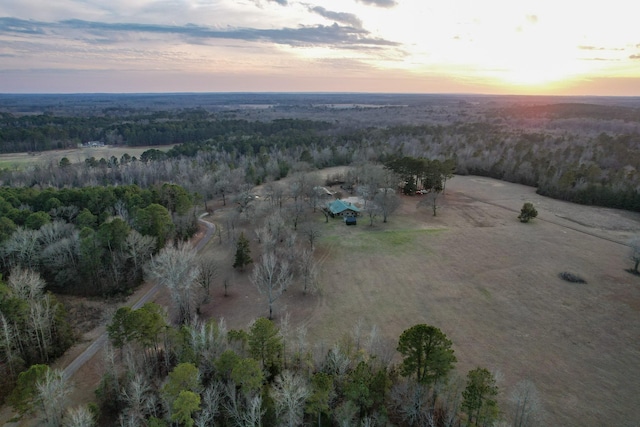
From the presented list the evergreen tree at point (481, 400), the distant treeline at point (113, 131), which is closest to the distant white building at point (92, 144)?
the distant treeline at point (113, 131)

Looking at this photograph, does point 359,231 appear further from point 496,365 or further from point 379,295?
point 496,365

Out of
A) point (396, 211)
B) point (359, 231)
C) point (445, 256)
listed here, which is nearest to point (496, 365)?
point (445, 256)

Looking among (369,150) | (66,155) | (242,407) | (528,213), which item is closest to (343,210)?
(528,213)

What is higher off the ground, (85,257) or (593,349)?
(85,257)

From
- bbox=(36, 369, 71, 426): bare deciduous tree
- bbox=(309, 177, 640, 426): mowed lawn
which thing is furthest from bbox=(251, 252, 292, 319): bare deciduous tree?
bbox=(36, 369, 71, 426): bare deciduous tree

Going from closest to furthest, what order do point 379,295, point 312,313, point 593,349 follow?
1. point 593,349
2. point 312,313
3. point 379,295

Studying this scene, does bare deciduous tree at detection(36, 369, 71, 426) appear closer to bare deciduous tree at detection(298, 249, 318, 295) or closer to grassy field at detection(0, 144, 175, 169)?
bare deciduous tree at detection(298, 249, 318, 295)

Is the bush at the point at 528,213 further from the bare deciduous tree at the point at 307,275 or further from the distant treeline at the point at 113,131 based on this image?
the distant treeline at the point at 113,131
